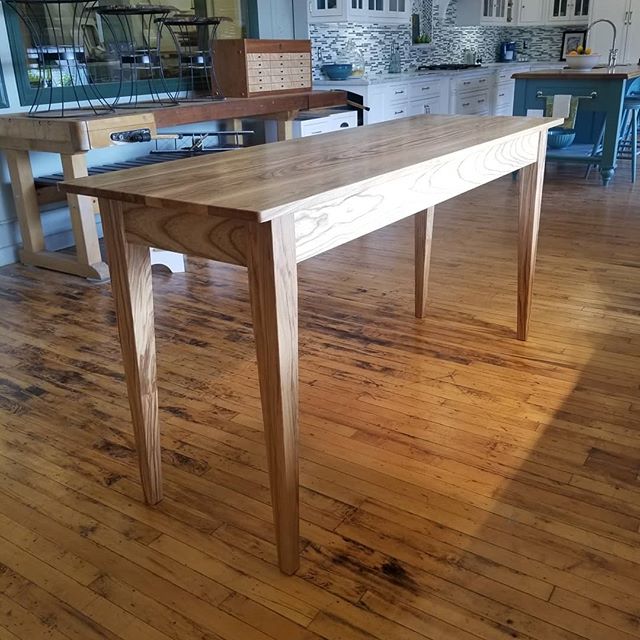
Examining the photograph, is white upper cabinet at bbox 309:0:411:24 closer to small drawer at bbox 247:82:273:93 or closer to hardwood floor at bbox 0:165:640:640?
small drawer at bbox 247:82:273:93

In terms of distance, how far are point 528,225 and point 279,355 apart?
1.51 metres

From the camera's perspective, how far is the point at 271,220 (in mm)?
1186

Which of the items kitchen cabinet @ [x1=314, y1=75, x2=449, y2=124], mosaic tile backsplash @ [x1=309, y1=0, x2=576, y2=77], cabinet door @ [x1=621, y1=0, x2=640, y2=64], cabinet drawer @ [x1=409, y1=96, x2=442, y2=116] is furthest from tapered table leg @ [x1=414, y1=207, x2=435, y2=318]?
cabinet door @ [x1=621, y1=0, x2=640, y2=64]

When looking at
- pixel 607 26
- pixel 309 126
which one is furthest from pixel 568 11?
pixel 309 126

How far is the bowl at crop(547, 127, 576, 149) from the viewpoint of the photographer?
565 centimetres

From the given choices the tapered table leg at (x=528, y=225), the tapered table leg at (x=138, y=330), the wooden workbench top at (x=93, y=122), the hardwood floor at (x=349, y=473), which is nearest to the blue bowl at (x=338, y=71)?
the wooden workbench top at (x=93, y=122)

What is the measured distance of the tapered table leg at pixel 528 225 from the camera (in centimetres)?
241

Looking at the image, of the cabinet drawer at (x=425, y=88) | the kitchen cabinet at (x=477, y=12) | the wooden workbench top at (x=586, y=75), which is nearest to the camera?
the wooden workbench top at (x=586, y=75)

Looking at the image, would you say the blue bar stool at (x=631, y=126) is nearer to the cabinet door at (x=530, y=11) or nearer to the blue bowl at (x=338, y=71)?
the blue bowl at (x=338, y=71)

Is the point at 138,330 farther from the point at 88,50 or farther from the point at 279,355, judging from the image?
the point at 88,50

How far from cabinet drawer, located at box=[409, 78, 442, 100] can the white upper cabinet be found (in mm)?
619

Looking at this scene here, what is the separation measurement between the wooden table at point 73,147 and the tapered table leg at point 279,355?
7.70 feet

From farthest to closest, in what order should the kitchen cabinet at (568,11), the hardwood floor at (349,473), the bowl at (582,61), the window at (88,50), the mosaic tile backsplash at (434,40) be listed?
the kitchen cabinet at (568,11) → the mosaic tile backsplash at (434,40) → the bowl at (582,61) → the window at (88,50) → the hardwood floor at (349,473)

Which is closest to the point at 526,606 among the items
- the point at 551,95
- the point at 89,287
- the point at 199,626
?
the point at 199,626
